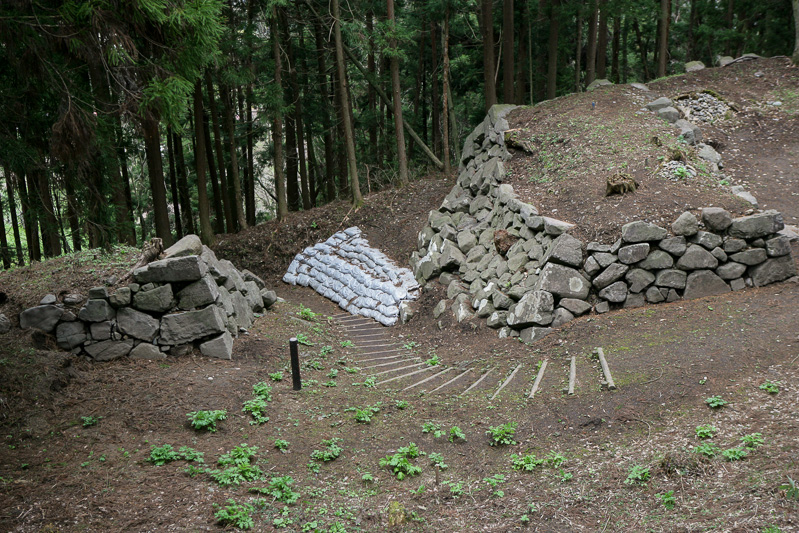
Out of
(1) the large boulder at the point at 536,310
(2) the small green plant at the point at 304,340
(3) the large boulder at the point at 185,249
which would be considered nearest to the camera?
(3) the large boulder at the point at 185,249

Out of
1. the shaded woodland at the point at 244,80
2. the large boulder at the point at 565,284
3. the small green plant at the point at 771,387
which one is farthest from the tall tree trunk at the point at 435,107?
the small green plant at the point at 771,387

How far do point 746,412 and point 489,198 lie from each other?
700 cm

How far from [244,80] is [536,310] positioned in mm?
9616

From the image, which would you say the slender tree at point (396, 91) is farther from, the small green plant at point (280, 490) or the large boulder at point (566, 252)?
the small green plant at point (280, 490)

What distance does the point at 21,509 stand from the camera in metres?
3.84

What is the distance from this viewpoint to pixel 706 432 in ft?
15.1

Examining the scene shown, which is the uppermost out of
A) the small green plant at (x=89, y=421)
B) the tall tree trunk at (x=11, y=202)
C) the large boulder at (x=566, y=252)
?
the tall tree trunk at (x=11, y=202)

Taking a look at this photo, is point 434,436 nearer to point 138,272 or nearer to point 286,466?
point 286,466

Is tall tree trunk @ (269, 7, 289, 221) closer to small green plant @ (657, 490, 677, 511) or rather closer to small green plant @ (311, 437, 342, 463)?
small green plant @ (311, 437, 342, 463)

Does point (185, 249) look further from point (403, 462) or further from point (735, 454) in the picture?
point (735, 454)

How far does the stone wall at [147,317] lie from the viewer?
253 inches

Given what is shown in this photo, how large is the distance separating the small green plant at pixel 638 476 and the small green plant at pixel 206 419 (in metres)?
3.91

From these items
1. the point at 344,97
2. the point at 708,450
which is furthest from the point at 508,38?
the point at 708,450

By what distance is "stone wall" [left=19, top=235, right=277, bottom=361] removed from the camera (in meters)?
6.44
